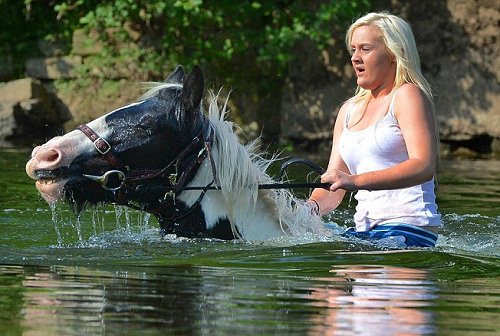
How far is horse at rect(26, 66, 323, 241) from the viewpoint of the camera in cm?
441

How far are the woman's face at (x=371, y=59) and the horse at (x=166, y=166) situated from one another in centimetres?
65

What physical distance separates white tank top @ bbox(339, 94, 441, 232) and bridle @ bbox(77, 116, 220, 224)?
0.72 meters

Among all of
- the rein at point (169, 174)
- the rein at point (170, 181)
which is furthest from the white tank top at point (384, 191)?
the rein at point (169, 174)

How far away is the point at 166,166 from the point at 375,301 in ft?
3.71

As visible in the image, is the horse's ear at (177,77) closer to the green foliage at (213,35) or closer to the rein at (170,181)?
the rein at (170,181)

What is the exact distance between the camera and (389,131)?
4910 mm

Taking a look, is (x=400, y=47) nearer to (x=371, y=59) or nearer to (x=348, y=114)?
(x=371, y=59)

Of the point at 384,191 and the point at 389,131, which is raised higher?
the point at 389,131

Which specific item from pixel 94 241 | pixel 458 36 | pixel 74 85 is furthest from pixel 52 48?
pixel 94 241

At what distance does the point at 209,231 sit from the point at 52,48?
10155 millimetres

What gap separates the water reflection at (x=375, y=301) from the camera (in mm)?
3291

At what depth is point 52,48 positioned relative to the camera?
47.3 ft

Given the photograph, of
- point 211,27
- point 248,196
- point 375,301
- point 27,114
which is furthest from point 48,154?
point 211,27

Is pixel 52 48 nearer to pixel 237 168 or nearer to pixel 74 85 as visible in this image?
pixel 74 85
